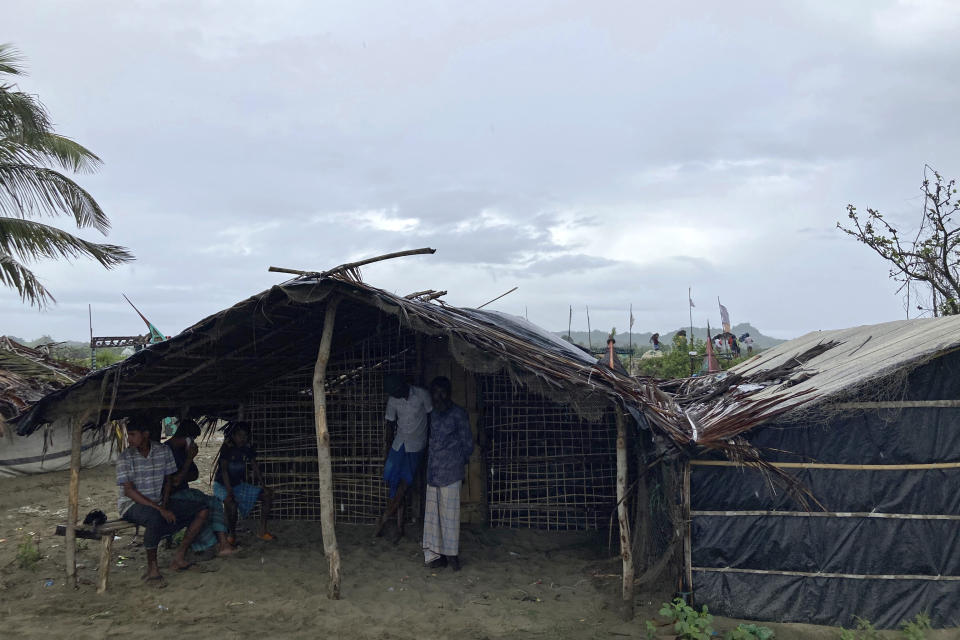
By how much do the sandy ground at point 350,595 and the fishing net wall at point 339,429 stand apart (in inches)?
21.5

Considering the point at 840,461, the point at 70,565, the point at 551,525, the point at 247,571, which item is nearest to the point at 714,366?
the point at 551,525

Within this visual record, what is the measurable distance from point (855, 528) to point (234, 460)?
5.77 metres

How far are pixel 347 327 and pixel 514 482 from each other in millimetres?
2560

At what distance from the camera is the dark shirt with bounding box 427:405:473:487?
6.23 meters

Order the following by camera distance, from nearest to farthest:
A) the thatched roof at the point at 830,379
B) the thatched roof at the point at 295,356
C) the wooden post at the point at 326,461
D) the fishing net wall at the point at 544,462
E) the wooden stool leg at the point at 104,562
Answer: the thatched roof at the point at 830,379
the thatched roof at the point at 295,356
the wooden post at the point at 326,461
the wooden stool leg at the point at 104,562
the fishing net wall at the point at 544,462

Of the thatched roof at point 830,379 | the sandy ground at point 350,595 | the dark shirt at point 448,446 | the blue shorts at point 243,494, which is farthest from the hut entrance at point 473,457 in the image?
the thatched roof at point 830,379

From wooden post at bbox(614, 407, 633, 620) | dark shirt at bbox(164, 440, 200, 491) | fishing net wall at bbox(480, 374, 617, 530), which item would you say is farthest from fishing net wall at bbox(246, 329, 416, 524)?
wooden post at bbox(614, 407, 633, 620)

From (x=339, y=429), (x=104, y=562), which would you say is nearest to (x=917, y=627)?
(x=339, y=429)

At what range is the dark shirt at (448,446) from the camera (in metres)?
6.23

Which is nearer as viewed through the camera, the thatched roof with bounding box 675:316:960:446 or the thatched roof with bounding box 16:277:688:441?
the thatched roof with bounding box 675:316:960:446

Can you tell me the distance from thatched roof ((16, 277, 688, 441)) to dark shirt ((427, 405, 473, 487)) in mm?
983

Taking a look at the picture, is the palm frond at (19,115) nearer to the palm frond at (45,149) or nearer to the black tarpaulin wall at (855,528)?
the palm frond at (45,149)

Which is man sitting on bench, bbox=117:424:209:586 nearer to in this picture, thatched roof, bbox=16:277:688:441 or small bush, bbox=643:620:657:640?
thatched roof, bbox=16:277:688:441

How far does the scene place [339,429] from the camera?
7.87 metres
